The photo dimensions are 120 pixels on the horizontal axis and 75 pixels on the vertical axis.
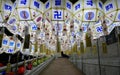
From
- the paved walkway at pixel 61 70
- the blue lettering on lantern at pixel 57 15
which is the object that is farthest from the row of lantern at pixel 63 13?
the paved walkway at pixel 61 70

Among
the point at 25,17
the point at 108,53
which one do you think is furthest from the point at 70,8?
the point at 108,53

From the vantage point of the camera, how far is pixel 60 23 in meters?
7.52

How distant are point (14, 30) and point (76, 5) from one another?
267 centimetres

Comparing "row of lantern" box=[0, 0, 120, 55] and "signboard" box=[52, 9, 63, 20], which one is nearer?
"row of lantern" box=[0, 0, 120, 55]

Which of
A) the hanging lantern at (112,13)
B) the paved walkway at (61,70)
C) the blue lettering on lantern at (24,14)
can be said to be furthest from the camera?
the paved walkway at (61,70)

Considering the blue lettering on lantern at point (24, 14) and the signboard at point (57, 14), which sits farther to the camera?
the signboard at point (57, 14)

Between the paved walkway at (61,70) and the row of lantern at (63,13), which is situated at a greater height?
the row of lantern at (63,13)

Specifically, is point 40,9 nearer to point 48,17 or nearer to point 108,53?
point 48,17

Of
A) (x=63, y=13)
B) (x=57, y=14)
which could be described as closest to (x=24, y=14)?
(x=57, y=14)

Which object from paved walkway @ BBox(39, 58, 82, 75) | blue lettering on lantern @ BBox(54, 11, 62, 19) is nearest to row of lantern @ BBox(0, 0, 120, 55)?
blue lettering on lantern @ BBox(54, 11, 62, 19)

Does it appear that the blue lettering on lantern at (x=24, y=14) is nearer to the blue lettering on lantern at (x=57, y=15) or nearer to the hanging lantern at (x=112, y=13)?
the blue lettering on lantern at (x=57, y=15)

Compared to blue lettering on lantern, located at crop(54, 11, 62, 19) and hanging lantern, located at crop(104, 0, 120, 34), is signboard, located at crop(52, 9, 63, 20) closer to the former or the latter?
blue lettering on lantern, located at crop(54, 11, 62, 19)

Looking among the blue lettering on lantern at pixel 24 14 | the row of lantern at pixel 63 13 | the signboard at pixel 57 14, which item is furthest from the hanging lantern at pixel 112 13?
the blue lettering on lantern at pixel 24 14

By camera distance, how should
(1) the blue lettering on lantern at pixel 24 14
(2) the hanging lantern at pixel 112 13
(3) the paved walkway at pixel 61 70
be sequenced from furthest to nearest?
(3) the paved walkway at pixel 61 70 < (2) the hanging lantern at pixel 112 13 < (1) the blue lettering on lantern at pixel 24 14
